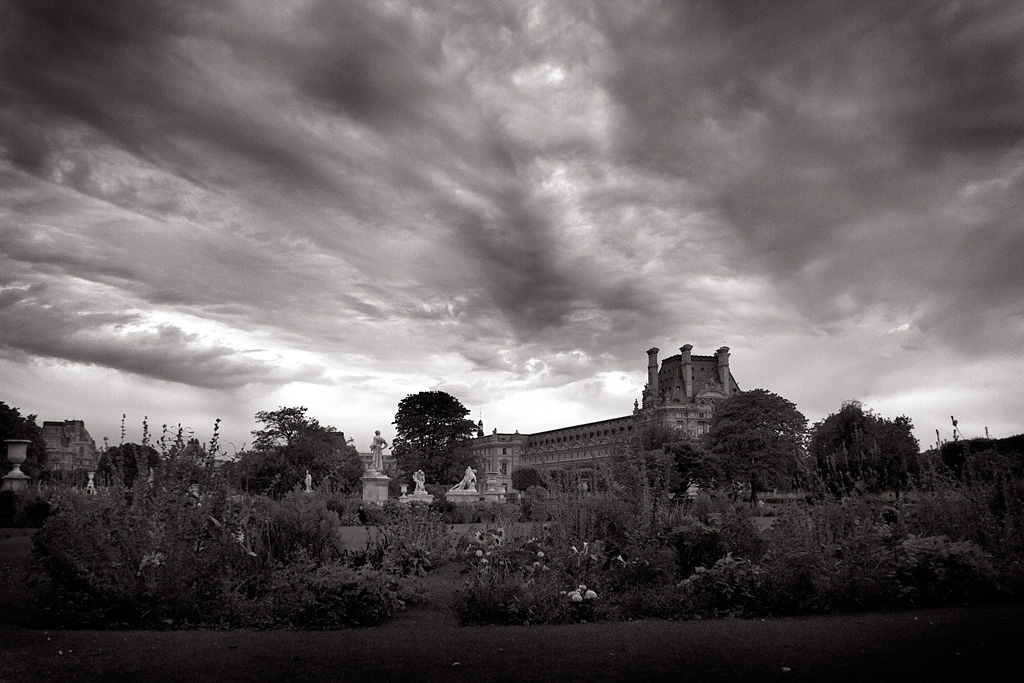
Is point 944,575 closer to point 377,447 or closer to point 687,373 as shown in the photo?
point 377,447

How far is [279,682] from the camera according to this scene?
19.3ft

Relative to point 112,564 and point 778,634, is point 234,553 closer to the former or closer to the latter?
point 112,564

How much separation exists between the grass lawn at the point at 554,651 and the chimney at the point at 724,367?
110397 millimetres

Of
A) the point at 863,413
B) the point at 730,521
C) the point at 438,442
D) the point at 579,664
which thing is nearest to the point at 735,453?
the point at 863,413

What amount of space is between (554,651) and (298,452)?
56.3 m

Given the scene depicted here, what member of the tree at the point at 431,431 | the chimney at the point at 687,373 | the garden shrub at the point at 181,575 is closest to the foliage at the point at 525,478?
the tree at the point at 431,431

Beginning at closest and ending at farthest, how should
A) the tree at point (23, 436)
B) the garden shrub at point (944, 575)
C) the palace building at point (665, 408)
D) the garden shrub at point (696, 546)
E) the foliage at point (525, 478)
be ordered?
the garden shrub at point (944, 575)
the garden shrub at point (696, 546)
the tree at point (23, 436)
the foliage at point (525, 478)
the palace building at point (665, 408)

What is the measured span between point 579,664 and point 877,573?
462 centimetres

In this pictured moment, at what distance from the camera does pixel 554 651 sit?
6.86 meters

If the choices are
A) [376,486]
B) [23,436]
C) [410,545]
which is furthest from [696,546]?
[23,436]

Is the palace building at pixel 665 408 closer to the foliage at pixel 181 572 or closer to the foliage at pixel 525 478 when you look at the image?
the foliage at pixel 525 478

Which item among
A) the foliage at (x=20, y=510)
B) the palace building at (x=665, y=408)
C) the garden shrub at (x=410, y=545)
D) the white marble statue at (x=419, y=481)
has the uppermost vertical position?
the palace building at (x=665, y=408)

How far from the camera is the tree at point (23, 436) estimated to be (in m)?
57.0

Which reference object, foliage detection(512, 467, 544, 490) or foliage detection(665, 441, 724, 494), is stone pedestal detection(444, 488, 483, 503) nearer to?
foliage detection(665, 441, 724, 494)
